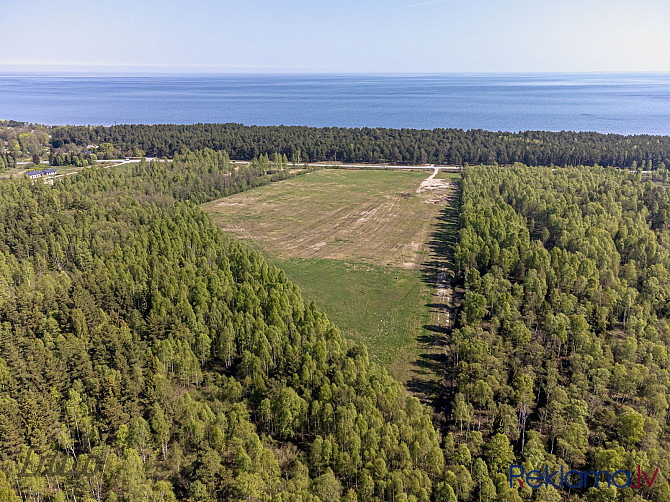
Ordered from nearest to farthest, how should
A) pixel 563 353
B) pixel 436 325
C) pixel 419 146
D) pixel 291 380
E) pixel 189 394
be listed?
1. pixel 189 394
2. pixel 291 380
3. pixel 563 353
4. pixel 436 325
5. pixel 419 146

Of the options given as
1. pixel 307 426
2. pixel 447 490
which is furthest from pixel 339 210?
pixel 447 490

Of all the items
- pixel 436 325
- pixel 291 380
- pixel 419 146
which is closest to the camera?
pixel 291 380

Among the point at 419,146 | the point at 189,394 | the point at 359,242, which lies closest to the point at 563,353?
the point at 189,394

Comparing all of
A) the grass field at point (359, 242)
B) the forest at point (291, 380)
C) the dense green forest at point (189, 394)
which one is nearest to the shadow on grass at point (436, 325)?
the grass field at point (359, 242)

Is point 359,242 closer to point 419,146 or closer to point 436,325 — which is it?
point 436,325

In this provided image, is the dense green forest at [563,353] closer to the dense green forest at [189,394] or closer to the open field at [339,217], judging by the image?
the dense green forest at [189,394]

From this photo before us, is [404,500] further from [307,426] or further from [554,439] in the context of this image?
[554,439]
